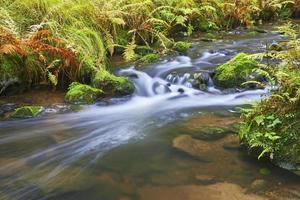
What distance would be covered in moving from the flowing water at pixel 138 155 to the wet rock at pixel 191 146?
3cm

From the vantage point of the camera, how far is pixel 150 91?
7.21m

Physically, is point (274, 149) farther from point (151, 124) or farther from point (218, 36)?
point (218, 36)

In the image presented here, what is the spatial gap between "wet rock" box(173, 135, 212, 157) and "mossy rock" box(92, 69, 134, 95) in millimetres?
2122

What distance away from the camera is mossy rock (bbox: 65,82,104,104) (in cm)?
648

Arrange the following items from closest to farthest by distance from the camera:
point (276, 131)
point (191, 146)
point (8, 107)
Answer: point (276, 131), point (191, 146), point (8, 107)

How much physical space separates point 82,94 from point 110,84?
0.54 meters

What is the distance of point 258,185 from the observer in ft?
12.5

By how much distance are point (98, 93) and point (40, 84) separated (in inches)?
40.2

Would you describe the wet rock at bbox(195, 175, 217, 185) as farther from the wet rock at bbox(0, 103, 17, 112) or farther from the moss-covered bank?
the wet rock at bbox(0, 103, 17, 112)

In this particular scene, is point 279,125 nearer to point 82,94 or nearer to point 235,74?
point 235,74

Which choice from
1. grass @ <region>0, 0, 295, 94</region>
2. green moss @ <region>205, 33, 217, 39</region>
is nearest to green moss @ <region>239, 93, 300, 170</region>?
grass @ <region>0, 0, 295, 94</region>

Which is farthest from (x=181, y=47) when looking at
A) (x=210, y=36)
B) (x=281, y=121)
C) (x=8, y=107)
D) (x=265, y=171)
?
(x=265, y=171)

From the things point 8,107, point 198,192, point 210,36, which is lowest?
point 198,192

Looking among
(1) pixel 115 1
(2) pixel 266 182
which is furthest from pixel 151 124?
(1) pixel 115 1
